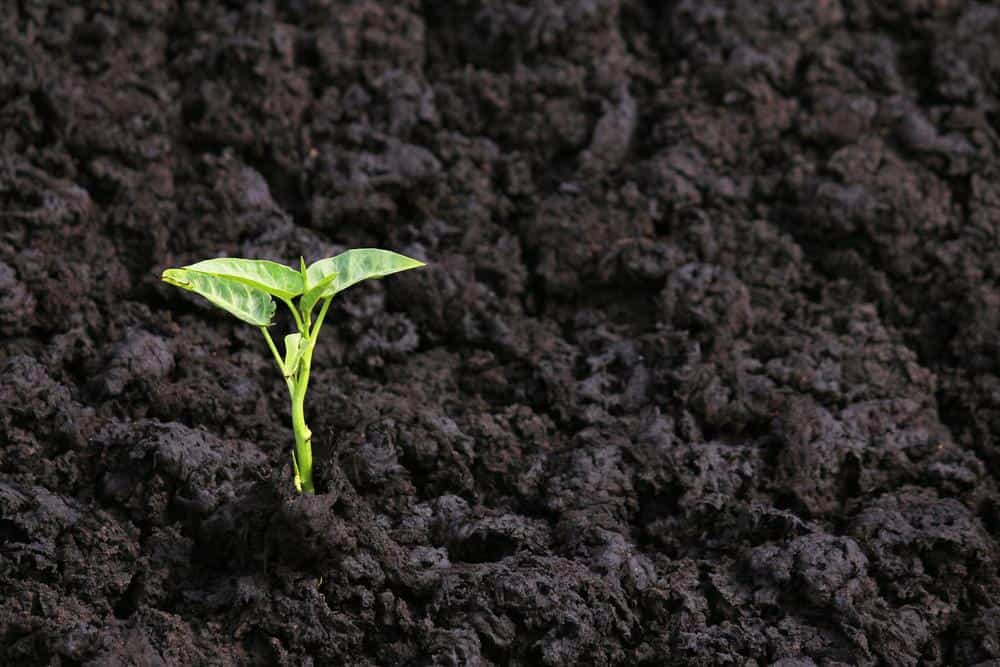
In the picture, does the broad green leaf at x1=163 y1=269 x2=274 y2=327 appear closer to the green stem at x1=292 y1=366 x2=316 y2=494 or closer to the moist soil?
the green stem at x1=292 y1=366 x2=316 y2=494

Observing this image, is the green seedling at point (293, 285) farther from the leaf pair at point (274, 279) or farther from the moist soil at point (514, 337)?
the moist soil at point (514, 337)

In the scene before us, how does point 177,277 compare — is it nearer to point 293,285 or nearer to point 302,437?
point 293,285

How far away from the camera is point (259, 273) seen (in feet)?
5.51

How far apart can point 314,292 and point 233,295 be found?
0.13 metres

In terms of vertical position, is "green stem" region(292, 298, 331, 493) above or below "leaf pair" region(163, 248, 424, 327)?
below

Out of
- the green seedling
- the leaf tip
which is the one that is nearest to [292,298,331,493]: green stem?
the green seedling

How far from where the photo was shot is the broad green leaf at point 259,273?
5.32 feet

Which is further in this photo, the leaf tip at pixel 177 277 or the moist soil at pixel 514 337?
the moist soil at pixel 514 337

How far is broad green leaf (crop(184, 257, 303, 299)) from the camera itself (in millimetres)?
1620

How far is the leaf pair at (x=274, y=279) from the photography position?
167 centimetres

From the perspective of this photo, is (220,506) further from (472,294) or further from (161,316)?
(472,294)

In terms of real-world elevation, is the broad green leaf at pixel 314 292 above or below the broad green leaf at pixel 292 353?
above

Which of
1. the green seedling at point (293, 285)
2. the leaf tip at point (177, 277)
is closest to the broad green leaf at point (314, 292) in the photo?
the green seedling at point (293, 285)

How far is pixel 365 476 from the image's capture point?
195 cm
